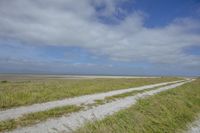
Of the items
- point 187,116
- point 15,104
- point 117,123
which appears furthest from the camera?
point 15,104

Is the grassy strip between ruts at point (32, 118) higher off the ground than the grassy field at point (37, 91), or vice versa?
the grassy field at point (37, 91)

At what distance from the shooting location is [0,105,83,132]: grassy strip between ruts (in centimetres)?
734

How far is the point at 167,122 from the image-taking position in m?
7.51

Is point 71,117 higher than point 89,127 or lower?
lower

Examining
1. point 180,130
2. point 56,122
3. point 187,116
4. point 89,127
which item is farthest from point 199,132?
point 56,122

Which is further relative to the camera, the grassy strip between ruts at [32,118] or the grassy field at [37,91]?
the grassy field at [37,91]

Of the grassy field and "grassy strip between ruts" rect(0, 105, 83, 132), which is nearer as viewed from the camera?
"grassy strip between ruts" rect(0, 105, 83, 132)

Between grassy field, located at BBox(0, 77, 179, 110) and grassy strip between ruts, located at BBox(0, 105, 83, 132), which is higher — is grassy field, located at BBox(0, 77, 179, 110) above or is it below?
above

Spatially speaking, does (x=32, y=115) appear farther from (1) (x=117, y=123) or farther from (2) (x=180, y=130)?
(2) (x=180, y=130)

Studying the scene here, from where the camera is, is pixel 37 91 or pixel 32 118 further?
pixel 37 91

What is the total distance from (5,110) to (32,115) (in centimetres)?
219

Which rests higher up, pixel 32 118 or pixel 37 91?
pixel 37 91

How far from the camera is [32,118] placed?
28.3ft

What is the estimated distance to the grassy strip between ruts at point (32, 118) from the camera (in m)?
7.34
